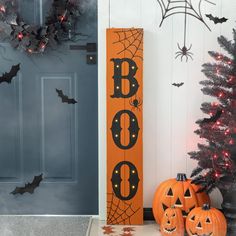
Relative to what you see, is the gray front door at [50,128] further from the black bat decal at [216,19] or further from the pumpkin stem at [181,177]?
the black bat decal at [216,19]

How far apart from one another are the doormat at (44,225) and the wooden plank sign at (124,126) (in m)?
0.20

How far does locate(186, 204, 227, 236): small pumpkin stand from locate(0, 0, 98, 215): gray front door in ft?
2.40

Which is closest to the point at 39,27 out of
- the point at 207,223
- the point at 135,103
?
the point at 135,103

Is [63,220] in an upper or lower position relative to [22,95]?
lower

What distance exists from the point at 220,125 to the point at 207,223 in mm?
540

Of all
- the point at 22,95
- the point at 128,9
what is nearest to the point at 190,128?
the point at 128,9

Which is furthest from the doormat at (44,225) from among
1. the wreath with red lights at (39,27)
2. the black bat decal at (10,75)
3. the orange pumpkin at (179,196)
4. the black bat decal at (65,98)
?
the wreath with red lights at (39,27)

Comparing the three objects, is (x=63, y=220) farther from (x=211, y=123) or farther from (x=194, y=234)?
(x=211, y=123)

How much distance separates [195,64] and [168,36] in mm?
240

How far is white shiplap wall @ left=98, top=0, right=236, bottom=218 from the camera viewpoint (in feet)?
9.35

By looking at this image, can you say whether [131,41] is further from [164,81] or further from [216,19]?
[216,19]

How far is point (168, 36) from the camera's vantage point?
9.40ft

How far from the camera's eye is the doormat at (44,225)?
275 cm

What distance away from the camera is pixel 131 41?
9.12ft
